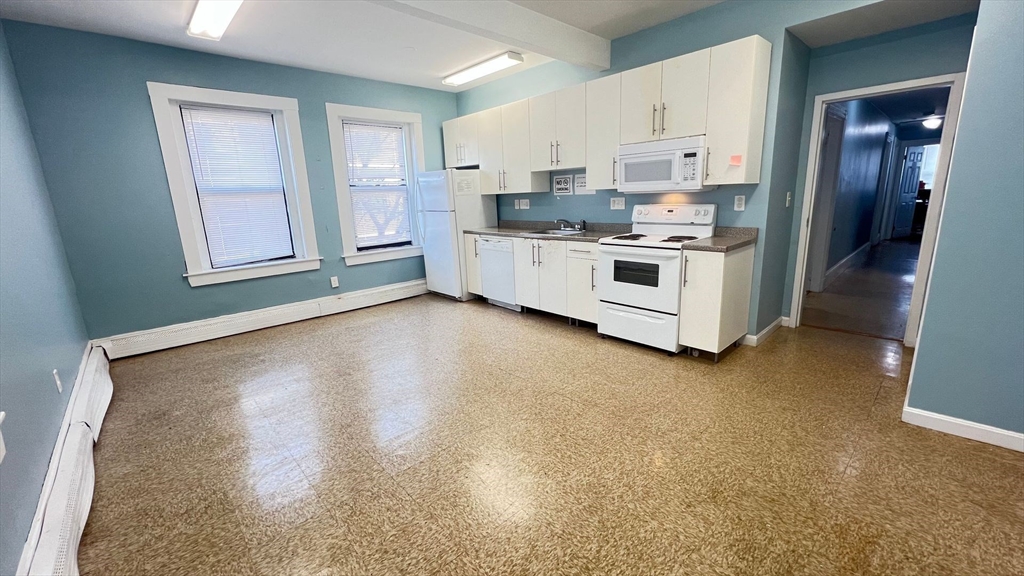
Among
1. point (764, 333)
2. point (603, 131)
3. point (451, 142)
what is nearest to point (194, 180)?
point (451, 142)

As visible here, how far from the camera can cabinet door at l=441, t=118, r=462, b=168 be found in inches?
206

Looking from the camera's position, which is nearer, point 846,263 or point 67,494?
point 67,494

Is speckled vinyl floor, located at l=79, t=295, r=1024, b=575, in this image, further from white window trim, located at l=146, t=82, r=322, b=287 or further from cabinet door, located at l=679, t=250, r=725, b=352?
white window trim, located at l=146, t=82, r=322, b=287

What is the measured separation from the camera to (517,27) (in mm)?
3109

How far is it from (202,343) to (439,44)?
3636mm

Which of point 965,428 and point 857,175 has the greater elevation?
point 857,175

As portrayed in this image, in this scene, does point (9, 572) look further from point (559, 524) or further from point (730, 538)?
point (730, 538)

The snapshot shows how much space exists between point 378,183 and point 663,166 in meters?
3.48

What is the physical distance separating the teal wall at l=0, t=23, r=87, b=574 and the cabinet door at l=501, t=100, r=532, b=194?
374 cm

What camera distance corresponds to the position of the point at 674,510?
1670mm

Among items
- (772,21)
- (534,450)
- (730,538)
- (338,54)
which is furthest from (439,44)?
(730,538)

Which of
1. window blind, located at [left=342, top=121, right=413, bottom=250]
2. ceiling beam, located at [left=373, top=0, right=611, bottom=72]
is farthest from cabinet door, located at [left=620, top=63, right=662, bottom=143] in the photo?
window blind, located at [left=342, top=121, right=413, bottom=250]

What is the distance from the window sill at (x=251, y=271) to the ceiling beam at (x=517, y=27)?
9.65ft

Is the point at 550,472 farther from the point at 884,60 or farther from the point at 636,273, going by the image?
the point at 884,60
